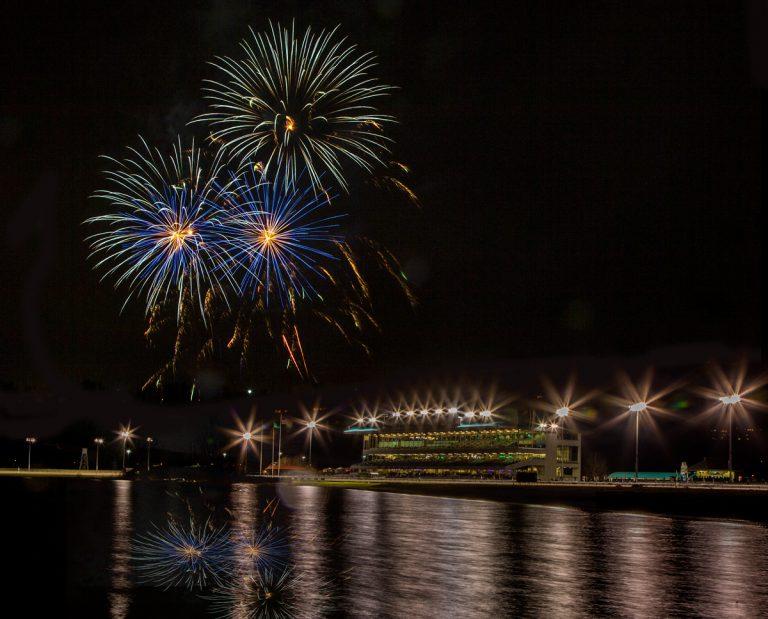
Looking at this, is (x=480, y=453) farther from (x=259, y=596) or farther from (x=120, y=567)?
(x=259, y=596)

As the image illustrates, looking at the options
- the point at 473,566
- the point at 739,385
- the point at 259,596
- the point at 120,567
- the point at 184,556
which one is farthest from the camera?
the point at 739,385

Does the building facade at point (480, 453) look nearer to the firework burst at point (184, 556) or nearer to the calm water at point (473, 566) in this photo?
the calm water at point (473, 566)

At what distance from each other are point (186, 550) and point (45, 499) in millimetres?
34208

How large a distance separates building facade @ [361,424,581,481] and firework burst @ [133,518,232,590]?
Answer: 86913 mm

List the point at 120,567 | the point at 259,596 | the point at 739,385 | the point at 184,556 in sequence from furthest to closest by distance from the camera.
Result: the point at 739,385 < the point at 184,556 < the point at 120,567 < the point at 259,596

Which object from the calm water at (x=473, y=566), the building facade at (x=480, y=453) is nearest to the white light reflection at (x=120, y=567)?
the calm water at (x=473, y=566)

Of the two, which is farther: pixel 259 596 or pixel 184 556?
pixel 184 556

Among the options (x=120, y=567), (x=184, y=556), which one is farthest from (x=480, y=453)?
(x=120, y=567)

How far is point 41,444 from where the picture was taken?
200 meters

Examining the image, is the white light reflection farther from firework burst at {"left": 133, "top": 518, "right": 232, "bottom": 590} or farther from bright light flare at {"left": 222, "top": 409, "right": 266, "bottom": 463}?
bright light flare at {"left": 222, "top": 409, "right": 266, "bottom": 463}

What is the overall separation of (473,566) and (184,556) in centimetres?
791

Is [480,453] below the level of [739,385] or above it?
below

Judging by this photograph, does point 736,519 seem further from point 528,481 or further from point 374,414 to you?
point 374,414

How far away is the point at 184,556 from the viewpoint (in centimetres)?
2186
